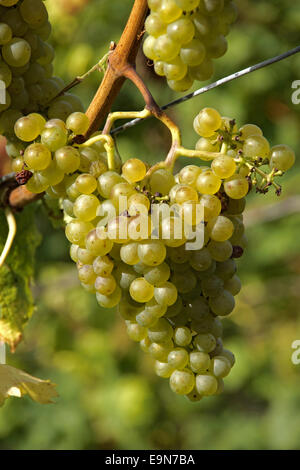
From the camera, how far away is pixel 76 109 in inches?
26.4

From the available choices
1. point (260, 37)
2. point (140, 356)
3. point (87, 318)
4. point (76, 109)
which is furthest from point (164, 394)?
point (76, 109)

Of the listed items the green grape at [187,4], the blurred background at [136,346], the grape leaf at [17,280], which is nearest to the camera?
the green grape at [187,4]

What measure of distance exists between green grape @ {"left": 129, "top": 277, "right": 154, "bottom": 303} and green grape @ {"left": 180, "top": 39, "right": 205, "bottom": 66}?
200 millimetres

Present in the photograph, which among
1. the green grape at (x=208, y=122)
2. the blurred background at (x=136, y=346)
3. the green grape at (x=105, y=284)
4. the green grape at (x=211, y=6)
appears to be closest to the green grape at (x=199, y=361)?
the green grape at (x=105, y=284)

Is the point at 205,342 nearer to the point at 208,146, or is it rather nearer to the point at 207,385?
the point at 207,385

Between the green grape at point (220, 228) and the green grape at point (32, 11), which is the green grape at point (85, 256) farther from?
the green grape at point (32, 11)

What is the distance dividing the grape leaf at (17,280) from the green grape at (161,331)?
0.82ft

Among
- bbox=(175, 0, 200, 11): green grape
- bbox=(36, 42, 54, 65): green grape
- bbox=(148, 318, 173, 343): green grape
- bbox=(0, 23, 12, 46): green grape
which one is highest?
bbox=(36, 42, 54, 65): green grape

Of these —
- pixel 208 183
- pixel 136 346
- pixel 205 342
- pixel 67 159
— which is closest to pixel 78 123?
pixel 67 159

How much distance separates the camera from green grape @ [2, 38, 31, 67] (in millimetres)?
599

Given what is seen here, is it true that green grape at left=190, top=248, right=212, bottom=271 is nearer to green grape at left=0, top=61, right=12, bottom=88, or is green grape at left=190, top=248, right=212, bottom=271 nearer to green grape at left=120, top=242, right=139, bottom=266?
green grape at left=120, top=242, right=139, bottom=266

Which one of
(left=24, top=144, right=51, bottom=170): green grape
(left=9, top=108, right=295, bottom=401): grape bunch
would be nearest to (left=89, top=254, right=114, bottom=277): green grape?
(left=9, top=108, right=295, bottom=401): grape bunch

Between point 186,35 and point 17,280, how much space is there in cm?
42

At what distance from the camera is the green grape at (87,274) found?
580 mm
